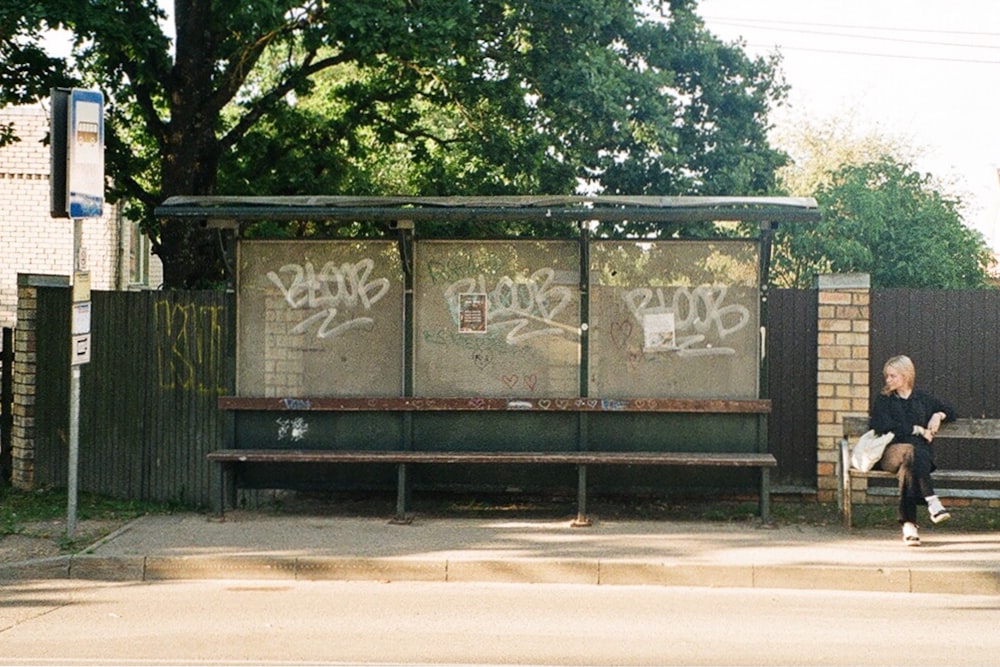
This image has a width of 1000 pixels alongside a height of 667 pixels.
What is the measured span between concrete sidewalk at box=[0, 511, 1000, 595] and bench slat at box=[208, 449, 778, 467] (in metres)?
0.58

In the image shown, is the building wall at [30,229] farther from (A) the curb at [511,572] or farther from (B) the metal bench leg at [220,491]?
(A) the curb at [511,572]

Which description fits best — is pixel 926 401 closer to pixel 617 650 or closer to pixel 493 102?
pixel 617 650

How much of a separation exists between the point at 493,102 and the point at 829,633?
926 cm

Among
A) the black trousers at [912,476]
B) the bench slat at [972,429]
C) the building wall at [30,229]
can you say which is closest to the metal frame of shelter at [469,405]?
the black trousers at [912,476]

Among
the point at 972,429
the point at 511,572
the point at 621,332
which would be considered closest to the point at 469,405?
the point at 621,332

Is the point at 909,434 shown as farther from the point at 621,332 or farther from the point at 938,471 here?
the point at 621,332

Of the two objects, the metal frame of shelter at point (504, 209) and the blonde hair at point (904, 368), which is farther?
the blonde hair at point (904, 368)

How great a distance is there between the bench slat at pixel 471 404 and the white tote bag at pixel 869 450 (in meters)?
0.95

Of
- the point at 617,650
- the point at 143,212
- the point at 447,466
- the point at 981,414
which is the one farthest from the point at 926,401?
the point at 143,212

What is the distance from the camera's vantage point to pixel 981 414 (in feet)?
37.8

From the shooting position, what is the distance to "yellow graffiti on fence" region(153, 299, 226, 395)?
12.0 meters

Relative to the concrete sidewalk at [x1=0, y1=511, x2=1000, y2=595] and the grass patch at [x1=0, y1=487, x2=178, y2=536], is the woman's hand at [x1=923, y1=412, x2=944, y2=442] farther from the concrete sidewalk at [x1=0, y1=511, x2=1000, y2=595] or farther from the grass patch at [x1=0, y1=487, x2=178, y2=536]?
the grass patch at [x1=0, y1=487, x2=178, y2=536]

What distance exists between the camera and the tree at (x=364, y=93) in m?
13.3

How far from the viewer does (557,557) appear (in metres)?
9.20
